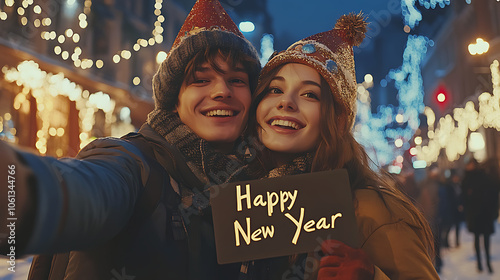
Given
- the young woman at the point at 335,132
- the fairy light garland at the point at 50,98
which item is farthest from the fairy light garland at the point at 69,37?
the young woman at the point at 335,132

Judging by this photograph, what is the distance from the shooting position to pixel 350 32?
2.55 meters

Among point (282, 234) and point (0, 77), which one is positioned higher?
point (0, 77)

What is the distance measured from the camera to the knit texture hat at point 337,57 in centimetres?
232

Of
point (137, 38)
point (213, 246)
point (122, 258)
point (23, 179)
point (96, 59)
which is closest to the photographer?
point (23, 179)

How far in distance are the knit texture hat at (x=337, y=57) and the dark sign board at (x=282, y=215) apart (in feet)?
2.55

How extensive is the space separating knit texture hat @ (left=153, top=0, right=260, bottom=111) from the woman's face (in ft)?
0.97

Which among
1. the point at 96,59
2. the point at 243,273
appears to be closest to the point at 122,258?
the point at 243,273

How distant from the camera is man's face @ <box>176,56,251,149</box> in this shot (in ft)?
7.50

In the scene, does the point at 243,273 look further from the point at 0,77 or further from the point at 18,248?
the point at 0,77

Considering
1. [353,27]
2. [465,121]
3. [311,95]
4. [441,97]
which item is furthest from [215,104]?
[465,121]

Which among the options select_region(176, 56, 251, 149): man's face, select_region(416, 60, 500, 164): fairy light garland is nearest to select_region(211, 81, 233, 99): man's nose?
select_region(176, 56, 251, 149): man's face

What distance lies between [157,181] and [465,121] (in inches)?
824

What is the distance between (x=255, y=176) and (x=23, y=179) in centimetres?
146

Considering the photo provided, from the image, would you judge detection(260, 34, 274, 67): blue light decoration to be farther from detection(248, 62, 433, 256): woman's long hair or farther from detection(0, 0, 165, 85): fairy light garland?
detection(248, 62, 433, 256): woman's long hair
